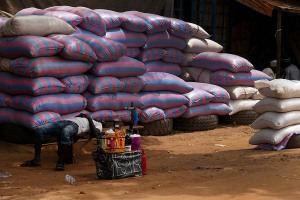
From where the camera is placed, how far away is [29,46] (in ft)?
30.2

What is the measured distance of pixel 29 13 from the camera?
34.7 feet

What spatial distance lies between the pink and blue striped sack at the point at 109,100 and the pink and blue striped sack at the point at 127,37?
3.53 ft

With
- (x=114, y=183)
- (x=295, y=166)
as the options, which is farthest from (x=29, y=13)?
(x=295, y=166)

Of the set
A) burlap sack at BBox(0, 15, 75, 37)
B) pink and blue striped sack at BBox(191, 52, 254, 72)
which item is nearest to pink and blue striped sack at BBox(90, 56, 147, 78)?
burlap sack at BBox(0, 15, 75, 37)

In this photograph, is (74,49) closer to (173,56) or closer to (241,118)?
(173,56)

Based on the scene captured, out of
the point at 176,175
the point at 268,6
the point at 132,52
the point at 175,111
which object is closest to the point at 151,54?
the point at 132,52

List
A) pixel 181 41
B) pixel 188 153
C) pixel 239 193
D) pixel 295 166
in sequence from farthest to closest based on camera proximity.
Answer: pixel 181 41 < pixel 188 153 < pixel 295 166 < pixel 239 193

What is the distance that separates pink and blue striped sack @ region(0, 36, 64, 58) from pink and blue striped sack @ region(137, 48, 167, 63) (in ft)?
8.76

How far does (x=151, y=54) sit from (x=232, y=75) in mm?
1750

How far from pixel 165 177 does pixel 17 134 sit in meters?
2.96

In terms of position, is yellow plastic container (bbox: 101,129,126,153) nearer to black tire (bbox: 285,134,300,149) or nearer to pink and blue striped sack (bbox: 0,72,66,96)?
pink and blue striped sack (bbox: 0,72,66,96)

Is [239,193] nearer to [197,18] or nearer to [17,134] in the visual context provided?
[17,134]

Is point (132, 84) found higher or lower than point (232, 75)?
lower

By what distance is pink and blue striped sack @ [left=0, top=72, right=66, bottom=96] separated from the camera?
923 cm
